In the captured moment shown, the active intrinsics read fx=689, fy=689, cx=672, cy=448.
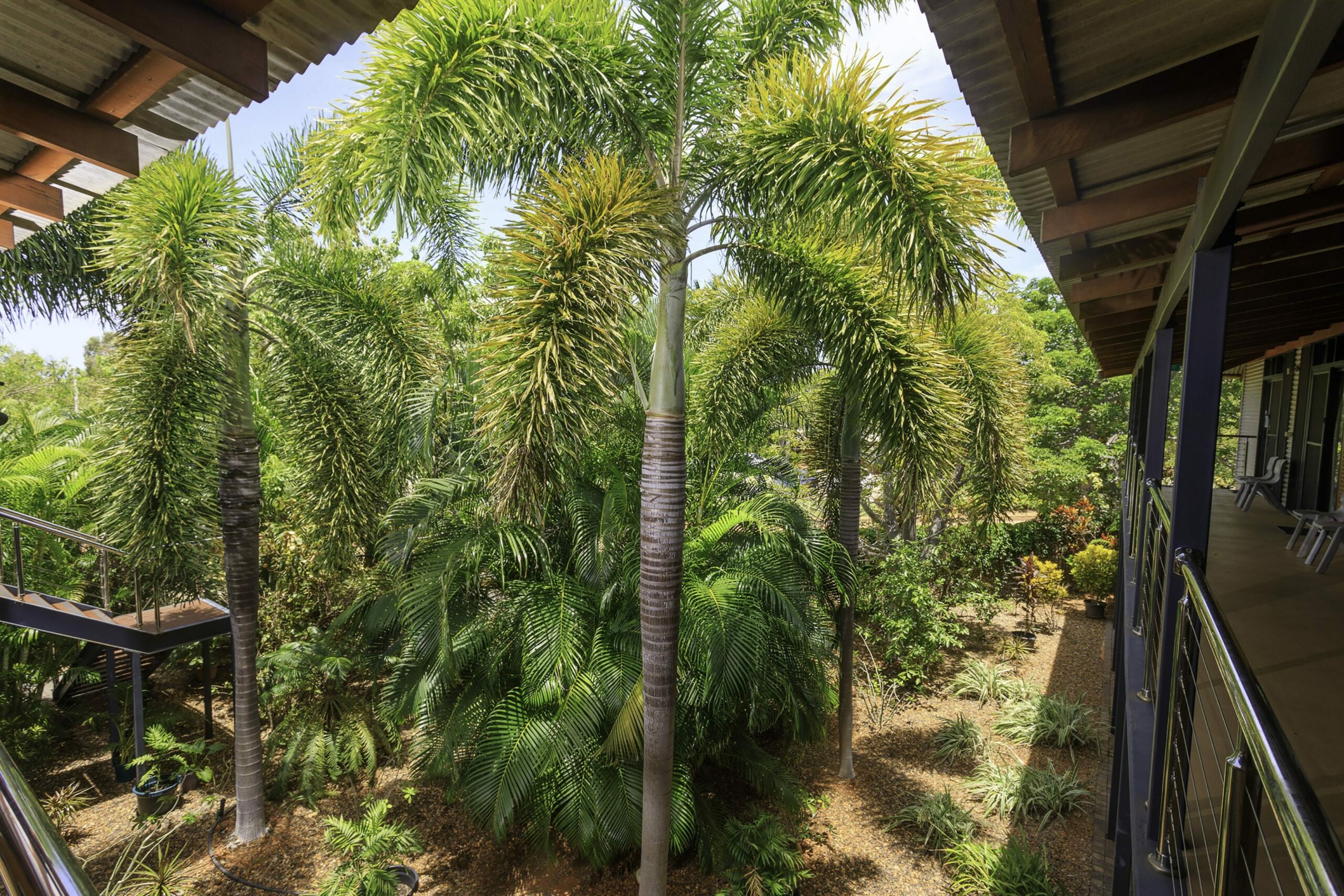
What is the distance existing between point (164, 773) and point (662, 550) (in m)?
8.49

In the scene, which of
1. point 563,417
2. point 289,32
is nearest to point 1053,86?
point 289,32

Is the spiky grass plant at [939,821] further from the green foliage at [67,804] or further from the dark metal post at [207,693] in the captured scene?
the dark metal post at [207,693]

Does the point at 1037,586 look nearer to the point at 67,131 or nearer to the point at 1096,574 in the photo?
the point at 1096,574

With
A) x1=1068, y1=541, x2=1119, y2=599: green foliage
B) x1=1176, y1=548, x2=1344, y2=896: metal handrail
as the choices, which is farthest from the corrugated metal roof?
x1=1068, y1=541, x2=1119, y2=599: green foliage

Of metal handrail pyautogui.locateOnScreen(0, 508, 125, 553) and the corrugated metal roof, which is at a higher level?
the corrugated metal roof

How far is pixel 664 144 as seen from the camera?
5625mm

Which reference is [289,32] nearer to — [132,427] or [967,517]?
[132,427]

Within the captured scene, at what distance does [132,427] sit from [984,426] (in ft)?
29.0

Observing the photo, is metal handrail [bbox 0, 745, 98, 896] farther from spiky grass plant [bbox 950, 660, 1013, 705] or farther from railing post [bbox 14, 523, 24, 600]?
spiky grass plant [bbox 950, 660, 1013, 705]

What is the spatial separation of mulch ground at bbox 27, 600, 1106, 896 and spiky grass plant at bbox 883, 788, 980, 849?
16 centimetres

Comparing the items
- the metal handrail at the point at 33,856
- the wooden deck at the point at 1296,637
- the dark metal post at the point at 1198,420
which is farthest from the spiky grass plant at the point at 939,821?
the metal handrail at the point at 33,856

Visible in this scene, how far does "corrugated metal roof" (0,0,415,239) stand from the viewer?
74.0 inches

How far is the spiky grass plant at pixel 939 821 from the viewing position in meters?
7.17

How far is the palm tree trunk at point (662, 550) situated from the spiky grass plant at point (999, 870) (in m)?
3.13
